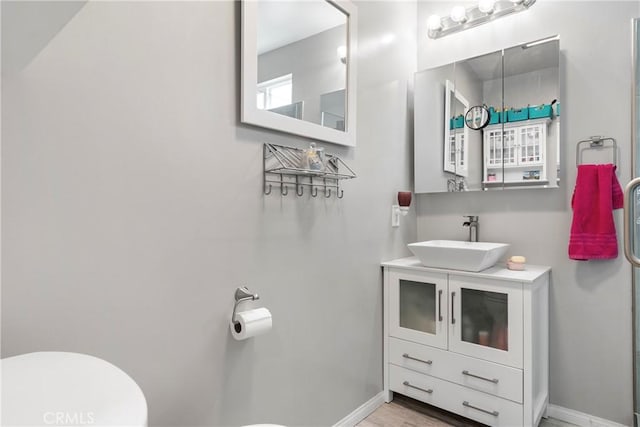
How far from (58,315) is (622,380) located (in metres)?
2.54

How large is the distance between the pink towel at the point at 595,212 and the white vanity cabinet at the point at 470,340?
0.80 ft

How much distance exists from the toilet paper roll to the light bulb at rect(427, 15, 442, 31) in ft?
7.00

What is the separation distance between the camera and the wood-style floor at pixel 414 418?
2.01 m

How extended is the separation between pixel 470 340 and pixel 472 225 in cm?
72

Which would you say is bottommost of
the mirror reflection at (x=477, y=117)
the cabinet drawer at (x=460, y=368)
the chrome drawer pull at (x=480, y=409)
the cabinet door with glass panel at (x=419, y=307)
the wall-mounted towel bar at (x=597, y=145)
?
the chrome drawer pull at (x=480, y=409)

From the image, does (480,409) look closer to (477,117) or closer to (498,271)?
(498,271)

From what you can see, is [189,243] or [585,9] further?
[585,9]

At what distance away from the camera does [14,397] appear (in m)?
0.65

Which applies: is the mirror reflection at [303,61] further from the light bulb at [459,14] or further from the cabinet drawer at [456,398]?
the cabinet drawer at [456,398]

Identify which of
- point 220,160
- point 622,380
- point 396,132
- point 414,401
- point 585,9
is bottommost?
point 414,401

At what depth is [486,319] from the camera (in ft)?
6.23

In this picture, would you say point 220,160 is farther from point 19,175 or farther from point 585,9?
point 585,9

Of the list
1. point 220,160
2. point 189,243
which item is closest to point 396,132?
point 220,160

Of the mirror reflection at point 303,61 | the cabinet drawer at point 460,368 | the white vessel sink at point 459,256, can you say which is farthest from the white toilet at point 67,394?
the cabinet drawer at point 460,368
